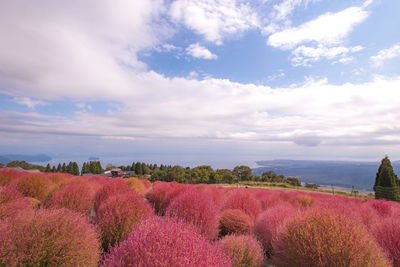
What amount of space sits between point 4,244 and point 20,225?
1.17 feet

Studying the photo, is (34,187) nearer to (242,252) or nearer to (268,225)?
(242,252)

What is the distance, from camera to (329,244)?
344 cm

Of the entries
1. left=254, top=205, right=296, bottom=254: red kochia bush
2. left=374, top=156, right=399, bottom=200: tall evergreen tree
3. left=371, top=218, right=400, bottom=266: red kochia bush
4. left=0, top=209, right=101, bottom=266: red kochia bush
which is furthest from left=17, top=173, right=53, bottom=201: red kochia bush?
left=374, top=156, right=399, bottom=200: tall evergreen tree

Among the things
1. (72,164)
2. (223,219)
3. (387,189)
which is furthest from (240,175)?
(72,164)

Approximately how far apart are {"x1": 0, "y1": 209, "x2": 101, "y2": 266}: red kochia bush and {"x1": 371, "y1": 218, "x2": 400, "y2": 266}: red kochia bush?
6.41 m

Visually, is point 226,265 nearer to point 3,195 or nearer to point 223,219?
point 223,219

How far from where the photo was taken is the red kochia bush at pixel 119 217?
16.3 ft

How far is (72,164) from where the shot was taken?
219ft

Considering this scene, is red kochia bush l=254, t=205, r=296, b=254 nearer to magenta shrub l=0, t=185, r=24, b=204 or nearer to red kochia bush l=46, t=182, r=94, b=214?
red kochia bush l=46, t=182, r=94, b=214

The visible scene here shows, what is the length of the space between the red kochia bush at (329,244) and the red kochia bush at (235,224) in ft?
9.14

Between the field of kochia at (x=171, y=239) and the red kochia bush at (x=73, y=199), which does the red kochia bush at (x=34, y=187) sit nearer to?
the red kochia bush at (x=73, y=199)

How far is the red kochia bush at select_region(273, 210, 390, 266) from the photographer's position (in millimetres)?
3293

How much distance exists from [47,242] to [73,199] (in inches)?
148

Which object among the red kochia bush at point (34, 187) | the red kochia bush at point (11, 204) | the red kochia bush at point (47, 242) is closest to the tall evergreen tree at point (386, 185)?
the red kochia bush at point (47, 242)
